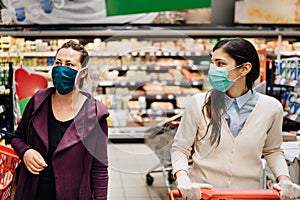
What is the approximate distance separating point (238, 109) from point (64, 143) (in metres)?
0.81

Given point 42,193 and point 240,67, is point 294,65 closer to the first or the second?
point 240,67

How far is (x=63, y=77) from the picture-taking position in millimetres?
2064

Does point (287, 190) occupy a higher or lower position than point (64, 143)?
lower

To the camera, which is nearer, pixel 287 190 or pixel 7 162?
pixel 287 190

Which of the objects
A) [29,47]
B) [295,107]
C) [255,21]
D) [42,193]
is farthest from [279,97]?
[42,193]

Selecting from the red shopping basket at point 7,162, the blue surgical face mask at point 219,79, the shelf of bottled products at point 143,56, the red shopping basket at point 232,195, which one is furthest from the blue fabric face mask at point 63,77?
the shelf of bottled products at point 143,56

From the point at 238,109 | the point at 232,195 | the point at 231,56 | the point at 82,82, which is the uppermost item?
the point at 231,56

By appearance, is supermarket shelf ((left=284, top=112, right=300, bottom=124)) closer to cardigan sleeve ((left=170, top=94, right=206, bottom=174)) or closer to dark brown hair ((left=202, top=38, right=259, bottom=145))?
dark brown hair ((left=202, top=38, right=259, bottom=145))

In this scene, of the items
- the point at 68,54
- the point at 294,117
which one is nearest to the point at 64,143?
the point at 68,54

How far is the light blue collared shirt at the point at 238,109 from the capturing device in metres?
2.07

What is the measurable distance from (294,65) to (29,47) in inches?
188

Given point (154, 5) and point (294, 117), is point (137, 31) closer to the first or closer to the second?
point (294, 117)

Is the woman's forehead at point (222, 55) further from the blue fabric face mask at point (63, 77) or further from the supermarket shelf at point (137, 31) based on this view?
the supermarket shelf at point (137, 31)

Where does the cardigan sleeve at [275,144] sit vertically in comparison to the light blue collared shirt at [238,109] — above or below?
below
